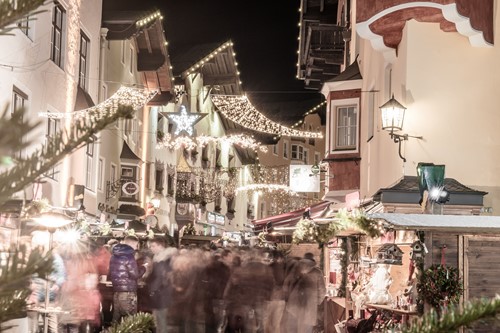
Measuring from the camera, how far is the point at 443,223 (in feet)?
37.4

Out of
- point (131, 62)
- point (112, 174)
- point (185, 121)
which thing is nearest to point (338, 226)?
point (185, 121)

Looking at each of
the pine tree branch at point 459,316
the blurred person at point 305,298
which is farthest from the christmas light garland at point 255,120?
the pine tree branch at point 459,316

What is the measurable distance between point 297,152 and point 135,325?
69281mm

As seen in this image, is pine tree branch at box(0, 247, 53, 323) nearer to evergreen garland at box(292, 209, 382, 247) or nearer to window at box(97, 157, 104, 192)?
evergreen garland at box(292, 209, 382, 247)

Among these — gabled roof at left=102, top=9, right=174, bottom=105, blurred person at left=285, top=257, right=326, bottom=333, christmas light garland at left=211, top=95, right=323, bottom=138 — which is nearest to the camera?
blurred person at left=285, top=257, right=326, bottom=333

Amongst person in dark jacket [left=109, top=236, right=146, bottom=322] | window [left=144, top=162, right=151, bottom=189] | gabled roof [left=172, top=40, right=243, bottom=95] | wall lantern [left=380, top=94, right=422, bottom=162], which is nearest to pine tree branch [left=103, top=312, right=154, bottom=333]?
person in dark jacket [left=109, top=236, right=146, bottom=322]

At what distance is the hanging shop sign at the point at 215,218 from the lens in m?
52.4

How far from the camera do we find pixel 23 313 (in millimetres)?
2066

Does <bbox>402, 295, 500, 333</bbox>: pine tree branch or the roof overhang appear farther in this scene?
the roof overhang

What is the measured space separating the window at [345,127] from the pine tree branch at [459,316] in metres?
21.3

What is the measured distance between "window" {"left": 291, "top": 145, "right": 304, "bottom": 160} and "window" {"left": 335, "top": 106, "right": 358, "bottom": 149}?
47.6m

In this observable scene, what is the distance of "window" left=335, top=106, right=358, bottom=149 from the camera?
2331 centimetres

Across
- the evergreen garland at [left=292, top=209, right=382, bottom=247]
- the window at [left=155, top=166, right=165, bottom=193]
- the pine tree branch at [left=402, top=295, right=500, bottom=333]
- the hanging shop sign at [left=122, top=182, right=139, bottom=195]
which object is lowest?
the pine tree branch at [left=402, top=295, right=500, bottom=333]

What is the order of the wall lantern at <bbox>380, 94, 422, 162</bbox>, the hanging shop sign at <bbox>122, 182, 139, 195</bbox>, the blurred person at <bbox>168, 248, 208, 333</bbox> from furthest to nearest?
the hanging shop sign at <bbox>122, 182, 139, 195</bbox>, the wall lantern at <bbox>380, 94, 422, 162</bbox>, the blurred person at <bbox>168, 248, 208, 333</bbox>
